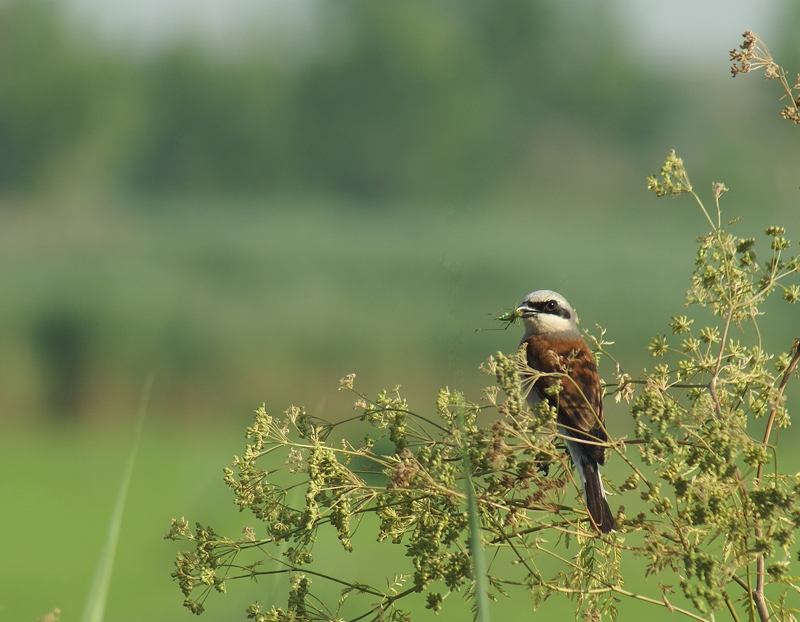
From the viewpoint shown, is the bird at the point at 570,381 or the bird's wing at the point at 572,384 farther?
the bird's wing at the point at 572,384

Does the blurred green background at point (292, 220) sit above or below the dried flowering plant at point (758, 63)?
above

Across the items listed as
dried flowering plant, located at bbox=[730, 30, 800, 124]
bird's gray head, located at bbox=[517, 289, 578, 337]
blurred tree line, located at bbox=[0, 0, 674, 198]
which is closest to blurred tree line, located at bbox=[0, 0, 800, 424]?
blurred tree line, located at bbox=[0, 0, 674, 198]

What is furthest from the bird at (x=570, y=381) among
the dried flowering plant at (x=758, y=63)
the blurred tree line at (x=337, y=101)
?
the blurred tree line at (x=337, y=101)

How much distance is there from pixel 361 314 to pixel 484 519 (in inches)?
916

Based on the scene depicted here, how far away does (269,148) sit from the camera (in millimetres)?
45625

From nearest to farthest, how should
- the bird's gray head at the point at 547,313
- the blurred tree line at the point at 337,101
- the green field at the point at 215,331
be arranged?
the bird's gray head at the point at 547,313 < the green field at the point at 215,331 < the blurred tree line at the point at 337,101

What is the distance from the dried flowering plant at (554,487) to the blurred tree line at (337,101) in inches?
1525

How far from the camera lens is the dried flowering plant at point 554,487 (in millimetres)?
1829

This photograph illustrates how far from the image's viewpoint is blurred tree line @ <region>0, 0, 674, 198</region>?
42.2 metres

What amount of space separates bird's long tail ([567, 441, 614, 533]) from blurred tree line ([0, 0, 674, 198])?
3798cm

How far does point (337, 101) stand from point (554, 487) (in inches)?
1740

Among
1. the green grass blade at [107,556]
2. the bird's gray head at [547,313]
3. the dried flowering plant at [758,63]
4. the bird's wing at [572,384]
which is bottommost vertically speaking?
the green grass blade at [107,556]

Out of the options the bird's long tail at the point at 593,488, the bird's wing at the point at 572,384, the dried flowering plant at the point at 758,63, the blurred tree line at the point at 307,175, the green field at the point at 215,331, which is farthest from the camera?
the blurred tree line at the point at 307,175

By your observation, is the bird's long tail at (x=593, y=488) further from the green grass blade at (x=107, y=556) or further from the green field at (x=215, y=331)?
the green field at (x=215, y=331)
